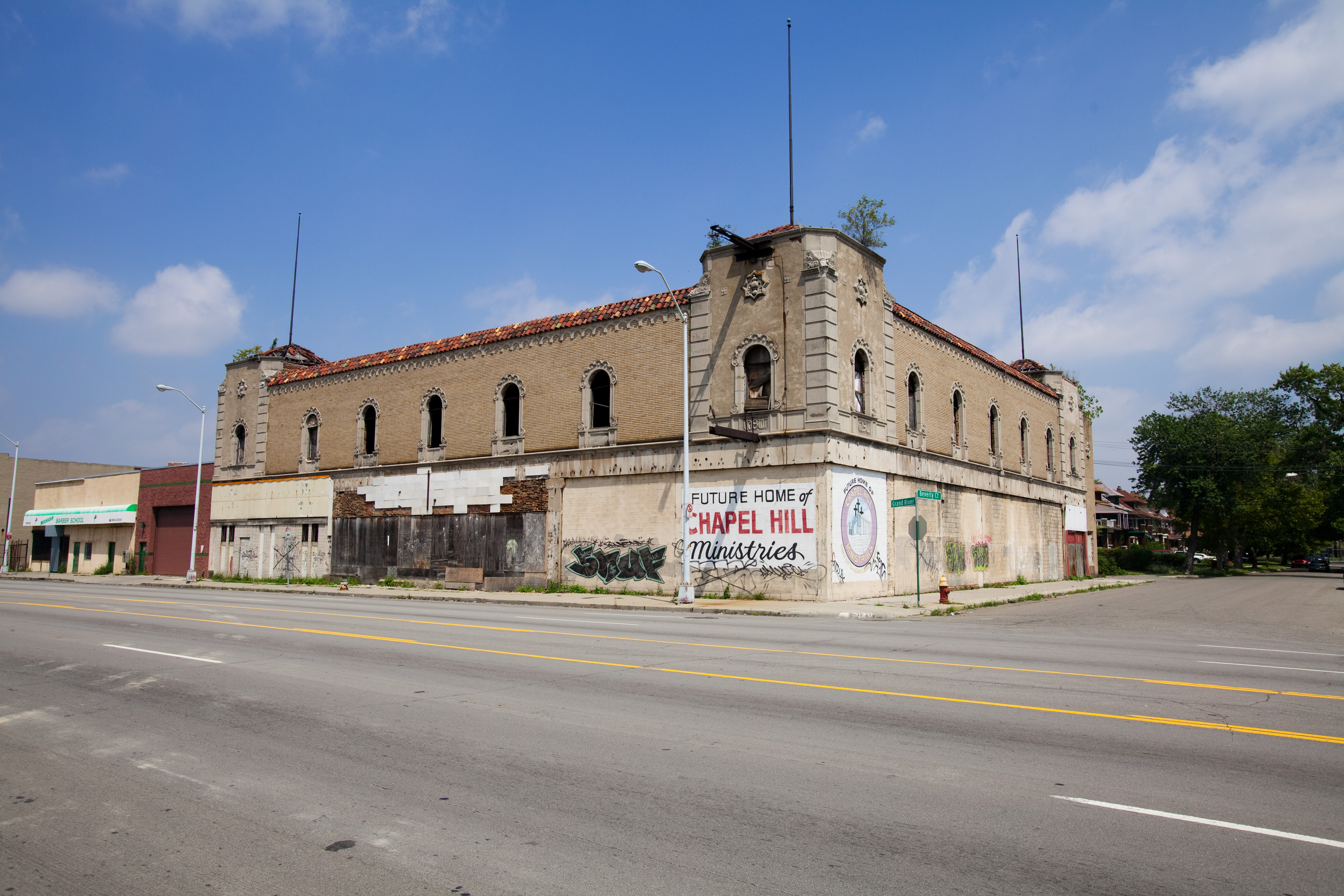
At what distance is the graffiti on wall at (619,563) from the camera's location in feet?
86.3

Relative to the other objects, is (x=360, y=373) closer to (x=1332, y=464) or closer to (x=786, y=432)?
(x=786, y=432)

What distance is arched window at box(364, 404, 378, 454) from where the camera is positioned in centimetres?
3544

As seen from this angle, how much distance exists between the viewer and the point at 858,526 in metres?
24.4

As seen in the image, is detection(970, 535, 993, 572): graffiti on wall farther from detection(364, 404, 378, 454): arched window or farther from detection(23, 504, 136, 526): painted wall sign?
detection(23, 504, 136, 526): painted wall sign

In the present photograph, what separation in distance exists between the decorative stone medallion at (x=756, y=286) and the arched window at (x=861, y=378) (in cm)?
339

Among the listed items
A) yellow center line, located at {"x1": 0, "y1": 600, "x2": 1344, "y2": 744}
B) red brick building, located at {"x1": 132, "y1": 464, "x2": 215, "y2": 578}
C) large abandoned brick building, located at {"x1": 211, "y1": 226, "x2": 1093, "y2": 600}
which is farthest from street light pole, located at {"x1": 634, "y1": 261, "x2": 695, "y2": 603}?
red brick building, located at {"x1": 132, "y1": 464, "x2": 215, "y2": 578}

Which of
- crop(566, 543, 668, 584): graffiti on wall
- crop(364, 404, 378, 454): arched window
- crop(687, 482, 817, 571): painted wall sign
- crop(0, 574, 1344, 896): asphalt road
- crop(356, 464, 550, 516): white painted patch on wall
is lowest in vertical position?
crop(0, 574, 1344, 896): asphalt road

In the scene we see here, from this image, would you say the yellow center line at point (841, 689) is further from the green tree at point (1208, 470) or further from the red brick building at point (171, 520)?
the green tree at point (1208, 470)

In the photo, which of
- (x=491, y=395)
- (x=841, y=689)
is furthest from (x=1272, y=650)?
(x=491, y=395)

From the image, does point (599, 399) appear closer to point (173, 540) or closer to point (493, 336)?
point (493, 336)

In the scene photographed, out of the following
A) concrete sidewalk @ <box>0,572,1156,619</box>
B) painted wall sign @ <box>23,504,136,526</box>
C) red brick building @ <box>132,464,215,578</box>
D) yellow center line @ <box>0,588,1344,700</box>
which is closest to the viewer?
yellow center line @ <box>0,588,1344,700</box>

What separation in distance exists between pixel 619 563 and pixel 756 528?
17.7 feet

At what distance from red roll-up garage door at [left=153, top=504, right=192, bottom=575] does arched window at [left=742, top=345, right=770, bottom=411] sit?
32.3 m

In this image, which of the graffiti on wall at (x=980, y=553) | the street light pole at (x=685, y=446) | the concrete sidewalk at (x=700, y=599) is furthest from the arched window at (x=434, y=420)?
the graffiti on wall at (x=980, y=553)
